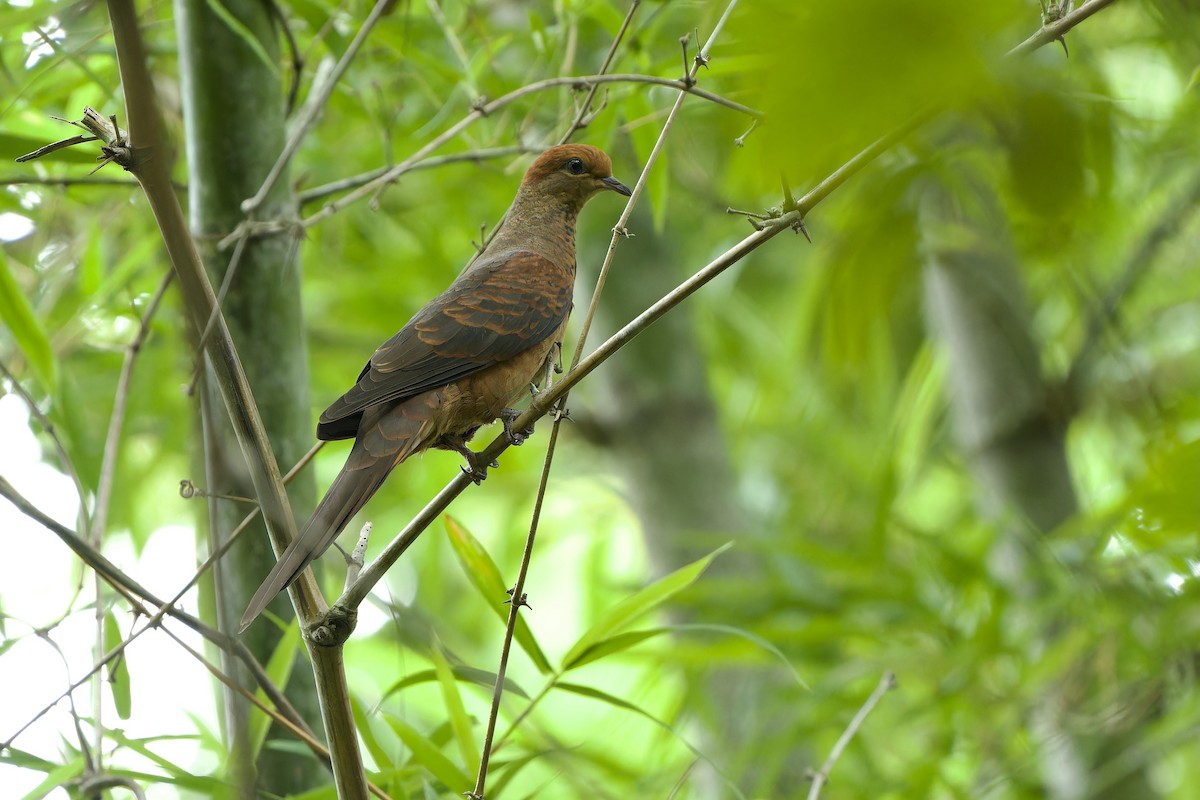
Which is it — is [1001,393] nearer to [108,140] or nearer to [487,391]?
[487,391]

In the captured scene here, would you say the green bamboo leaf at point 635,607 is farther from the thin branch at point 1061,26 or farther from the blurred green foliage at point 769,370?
the thin branch at point 1061,26

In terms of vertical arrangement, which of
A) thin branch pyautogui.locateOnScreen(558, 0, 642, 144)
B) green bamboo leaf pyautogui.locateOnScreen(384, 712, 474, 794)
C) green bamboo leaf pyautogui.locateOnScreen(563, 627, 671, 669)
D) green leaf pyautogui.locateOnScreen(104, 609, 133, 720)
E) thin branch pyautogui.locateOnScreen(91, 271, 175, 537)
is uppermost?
thin branch pyautogui.locateOnScreen(558, 0, 642, 144)

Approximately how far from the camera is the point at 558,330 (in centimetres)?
264

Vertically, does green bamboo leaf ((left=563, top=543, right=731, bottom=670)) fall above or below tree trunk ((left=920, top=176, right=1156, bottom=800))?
below

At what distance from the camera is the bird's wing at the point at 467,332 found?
7.16 ft

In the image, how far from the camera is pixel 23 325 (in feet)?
6.63

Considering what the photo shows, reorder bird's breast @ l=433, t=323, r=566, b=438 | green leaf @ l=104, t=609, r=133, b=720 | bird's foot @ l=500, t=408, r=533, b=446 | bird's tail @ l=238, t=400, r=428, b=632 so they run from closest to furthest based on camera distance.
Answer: bird's tail @ l=238, t=400, r=428, b=632
bird's foot @ l=500, t=408, r=533, b=446
green leaf @ l=104, t=609, r=133, b=720
bird's breast @ l=433, t=323, r=566, b=438

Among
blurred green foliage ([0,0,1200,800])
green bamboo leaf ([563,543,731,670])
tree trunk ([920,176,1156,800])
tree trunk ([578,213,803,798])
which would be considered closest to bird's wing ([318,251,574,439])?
blurred green foliage ([0,0,1200,800])

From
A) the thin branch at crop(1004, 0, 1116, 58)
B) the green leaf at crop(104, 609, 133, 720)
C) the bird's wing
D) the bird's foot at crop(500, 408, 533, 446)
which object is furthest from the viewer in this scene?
the bird's wing

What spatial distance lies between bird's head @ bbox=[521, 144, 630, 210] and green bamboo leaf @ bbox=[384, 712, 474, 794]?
1753mm

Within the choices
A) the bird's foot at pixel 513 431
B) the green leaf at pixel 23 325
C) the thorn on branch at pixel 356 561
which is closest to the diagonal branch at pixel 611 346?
the thorn on branch at pixel 356 561

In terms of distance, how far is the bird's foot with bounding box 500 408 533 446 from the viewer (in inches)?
69.3

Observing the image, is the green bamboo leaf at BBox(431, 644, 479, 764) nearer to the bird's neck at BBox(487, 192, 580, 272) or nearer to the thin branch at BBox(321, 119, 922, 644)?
the thin branch at BBox(321, 119, 922, 644)

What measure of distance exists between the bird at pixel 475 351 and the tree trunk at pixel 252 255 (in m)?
0.13
